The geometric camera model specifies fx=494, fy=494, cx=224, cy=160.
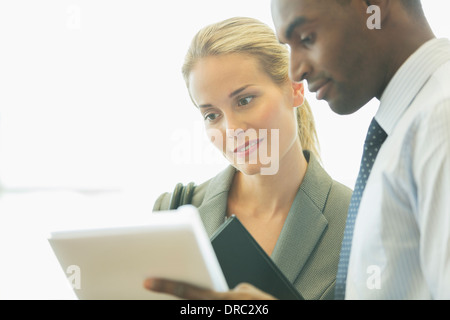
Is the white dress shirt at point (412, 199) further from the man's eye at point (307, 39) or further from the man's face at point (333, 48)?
the man's eye at point (307, 39)

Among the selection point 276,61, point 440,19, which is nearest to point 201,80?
point 276,61

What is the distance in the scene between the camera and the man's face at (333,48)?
1082 millimetres

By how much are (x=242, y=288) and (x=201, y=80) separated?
2.82ft

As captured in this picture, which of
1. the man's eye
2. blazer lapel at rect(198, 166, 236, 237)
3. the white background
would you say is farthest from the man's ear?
the white background

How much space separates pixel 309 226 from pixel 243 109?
0.44 metres

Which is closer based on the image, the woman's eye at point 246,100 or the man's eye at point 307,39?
the man's eye at point 307,39

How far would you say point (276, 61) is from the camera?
172 cm

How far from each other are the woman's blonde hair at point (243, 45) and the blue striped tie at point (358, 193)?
0.59m

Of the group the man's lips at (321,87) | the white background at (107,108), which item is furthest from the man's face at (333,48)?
the white background at (107,108)

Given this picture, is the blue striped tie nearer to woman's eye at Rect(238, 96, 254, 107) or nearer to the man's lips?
the man's lips

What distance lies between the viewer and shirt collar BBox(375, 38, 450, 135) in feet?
3.33

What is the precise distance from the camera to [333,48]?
1.09 meters

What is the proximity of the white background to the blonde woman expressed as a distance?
65 cm

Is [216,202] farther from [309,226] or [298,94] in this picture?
[298,94]
